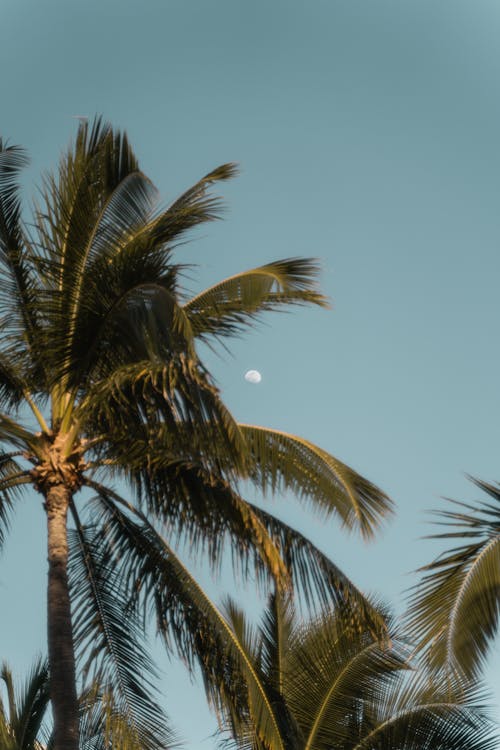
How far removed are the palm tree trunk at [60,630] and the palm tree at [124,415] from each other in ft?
0.06

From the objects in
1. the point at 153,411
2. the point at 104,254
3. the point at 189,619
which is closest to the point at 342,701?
the point at 189,619

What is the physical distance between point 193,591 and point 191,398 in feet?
8.80

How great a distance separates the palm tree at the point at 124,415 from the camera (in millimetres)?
8867

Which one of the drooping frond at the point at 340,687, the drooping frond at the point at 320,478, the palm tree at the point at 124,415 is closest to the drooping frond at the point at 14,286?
the palm tree at the point at 124,415

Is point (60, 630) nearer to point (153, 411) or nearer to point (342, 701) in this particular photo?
point (153, 411)

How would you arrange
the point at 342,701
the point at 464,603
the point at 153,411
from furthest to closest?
the point at 342,701
the point at 153,411
the point at 464,603

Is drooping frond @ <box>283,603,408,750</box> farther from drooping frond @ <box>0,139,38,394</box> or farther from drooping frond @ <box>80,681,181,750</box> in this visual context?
drooping frond @ <box>0,139,38,394</box>

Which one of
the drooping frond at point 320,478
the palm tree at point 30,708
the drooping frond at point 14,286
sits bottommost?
the palm tree at point 30,708

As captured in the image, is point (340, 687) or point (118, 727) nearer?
point (118, 727)

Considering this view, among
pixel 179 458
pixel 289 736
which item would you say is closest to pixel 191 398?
pixel 179 458

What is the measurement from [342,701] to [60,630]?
173 inches

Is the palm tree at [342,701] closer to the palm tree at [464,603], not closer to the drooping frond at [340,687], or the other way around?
the drooping frond at [340,687]

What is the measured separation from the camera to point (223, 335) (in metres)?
10.2

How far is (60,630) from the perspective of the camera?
8539mm
